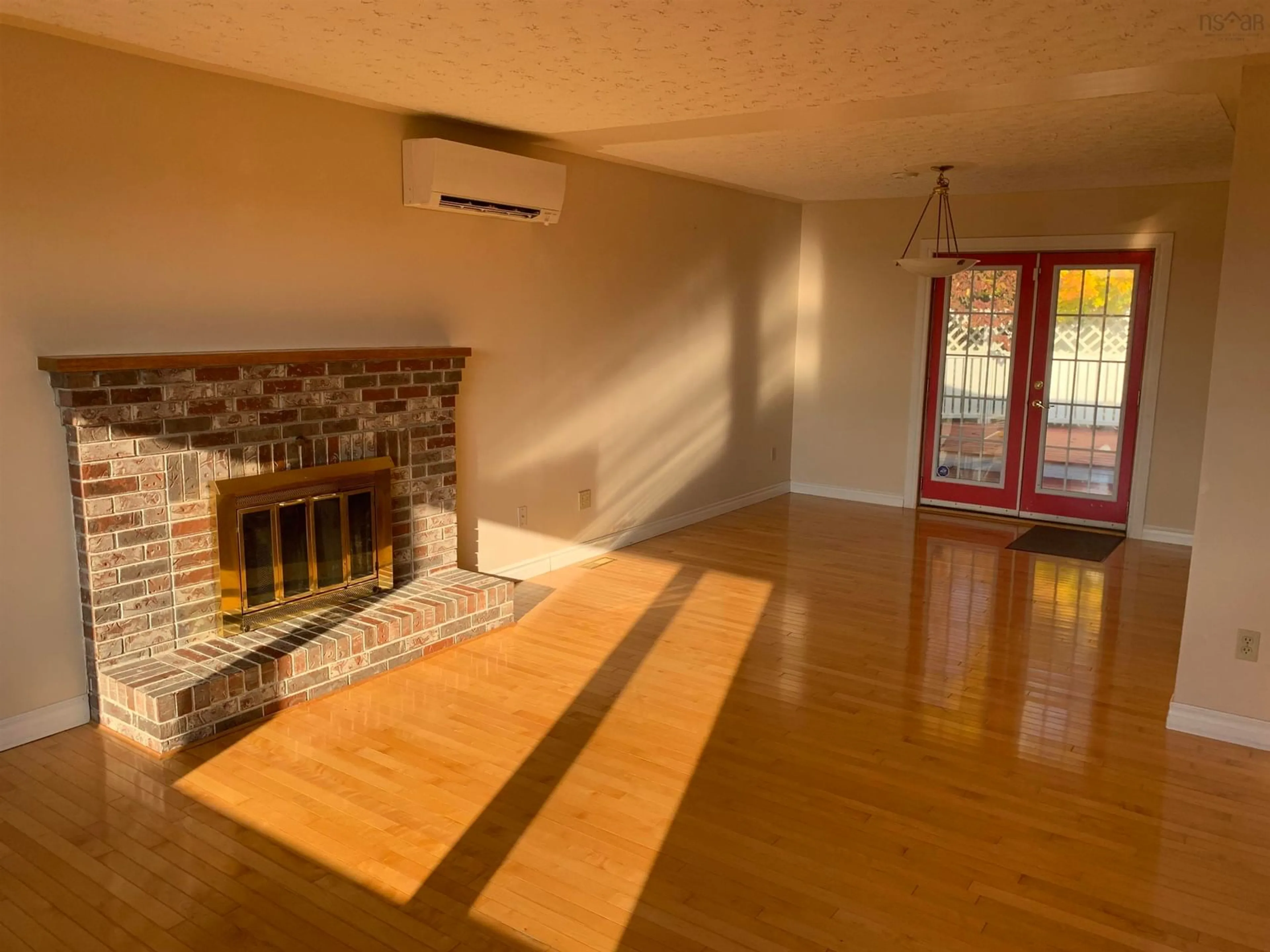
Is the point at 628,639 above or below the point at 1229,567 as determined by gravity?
below

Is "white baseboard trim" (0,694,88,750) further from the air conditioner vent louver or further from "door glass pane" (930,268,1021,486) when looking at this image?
"door glass pane" (930,268,1021,486)

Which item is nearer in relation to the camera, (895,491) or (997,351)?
(997,351)

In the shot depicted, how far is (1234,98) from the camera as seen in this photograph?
145 inches

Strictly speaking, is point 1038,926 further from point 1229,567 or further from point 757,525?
point 757,525

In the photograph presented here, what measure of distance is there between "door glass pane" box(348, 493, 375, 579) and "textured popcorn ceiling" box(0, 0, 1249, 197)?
1715mm

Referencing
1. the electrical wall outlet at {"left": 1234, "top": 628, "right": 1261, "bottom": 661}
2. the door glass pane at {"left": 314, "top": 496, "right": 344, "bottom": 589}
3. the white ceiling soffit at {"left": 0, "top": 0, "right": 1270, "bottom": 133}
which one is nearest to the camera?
the white ceiling soffit at {"left": 0, "top": 0, "right": 1270, "bottom": 133}

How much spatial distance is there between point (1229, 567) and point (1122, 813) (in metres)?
1.09

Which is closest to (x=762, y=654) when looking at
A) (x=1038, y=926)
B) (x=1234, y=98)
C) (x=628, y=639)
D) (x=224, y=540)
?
(x=628, y=639)

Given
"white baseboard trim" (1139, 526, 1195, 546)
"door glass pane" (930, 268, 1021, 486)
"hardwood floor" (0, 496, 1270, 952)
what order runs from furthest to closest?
"door glass pane" (930, 268, 1021, 486) → "white baseboard trim" (1139, 526, 1195, 546) → "hardwood floor" (0, 496, 1270, 952)

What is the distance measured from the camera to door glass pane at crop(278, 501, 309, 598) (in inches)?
155

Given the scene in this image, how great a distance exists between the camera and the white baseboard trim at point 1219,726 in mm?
3516

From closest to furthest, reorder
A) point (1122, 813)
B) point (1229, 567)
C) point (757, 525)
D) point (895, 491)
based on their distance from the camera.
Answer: point (1122, 813) → point (1229, 567) → point (757, 525) → point (895, 491)

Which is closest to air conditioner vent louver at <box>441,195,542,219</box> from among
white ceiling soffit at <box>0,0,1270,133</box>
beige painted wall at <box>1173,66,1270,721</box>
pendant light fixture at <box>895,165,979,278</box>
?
white ceiling soffit at <box>0,0,1270,133</box>

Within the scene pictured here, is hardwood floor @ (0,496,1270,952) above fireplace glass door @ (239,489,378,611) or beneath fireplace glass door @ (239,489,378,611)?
beneath
